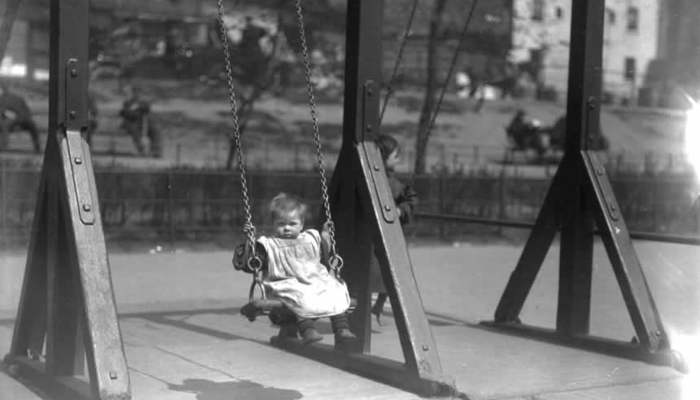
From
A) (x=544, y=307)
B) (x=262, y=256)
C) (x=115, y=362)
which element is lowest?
(x=544, y=307)

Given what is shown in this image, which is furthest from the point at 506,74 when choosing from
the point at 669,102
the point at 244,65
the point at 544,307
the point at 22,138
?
the point at 544,307

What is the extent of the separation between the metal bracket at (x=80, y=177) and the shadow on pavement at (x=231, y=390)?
1101mm

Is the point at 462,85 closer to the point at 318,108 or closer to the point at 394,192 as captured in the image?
the point at 318,108

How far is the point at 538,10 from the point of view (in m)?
19.5

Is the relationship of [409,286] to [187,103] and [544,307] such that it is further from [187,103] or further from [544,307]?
[187,103]

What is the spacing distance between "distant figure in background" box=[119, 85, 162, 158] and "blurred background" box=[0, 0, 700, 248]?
2.1 inches

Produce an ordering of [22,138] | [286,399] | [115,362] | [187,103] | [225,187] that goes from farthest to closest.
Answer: [187,103], [22,138], [225,187], [286,399], [115,362]

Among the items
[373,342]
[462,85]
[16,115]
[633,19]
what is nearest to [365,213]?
[373,342]

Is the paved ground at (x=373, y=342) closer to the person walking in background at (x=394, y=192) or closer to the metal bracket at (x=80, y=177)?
the person walking in background at (x=394, y=192)

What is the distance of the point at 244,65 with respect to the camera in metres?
19.4

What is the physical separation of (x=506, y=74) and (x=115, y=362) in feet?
70.2

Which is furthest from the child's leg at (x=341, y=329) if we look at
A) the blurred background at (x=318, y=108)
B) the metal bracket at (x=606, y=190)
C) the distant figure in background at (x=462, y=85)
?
the distant figure in background at (x=462, y=85)

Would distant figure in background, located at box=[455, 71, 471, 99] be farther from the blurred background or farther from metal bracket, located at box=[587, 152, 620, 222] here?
metal bracket, located at box=[587, 152, 620, 222]

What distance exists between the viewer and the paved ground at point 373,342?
6.46 meters
